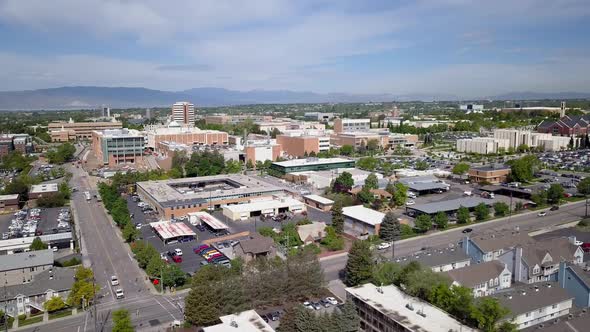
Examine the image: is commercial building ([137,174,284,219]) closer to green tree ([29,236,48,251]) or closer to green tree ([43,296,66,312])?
green tree ([29,236,48,251])

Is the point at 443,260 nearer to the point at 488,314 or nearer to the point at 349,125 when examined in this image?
the point at 488,314

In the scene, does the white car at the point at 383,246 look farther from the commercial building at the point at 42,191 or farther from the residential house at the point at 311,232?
the commercial building at the point at 42,191

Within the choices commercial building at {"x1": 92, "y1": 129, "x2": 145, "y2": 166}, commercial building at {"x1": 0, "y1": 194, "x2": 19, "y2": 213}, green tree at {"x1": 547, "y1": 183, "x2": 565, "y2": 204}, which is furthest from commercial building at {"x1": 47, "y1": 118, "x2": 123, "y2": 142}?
green tree at {"x1": 547, "y1": 183, "x2": 565, "y2": 204}

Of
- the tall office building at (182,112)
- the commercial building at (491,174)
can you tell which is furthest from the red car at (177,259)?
the tall office building at (182,112)

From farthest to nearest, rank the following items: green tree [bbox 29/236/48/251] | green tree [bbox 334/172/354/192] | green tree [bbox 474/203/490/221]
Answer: green tree [bbox 334/172/354/192]
green tree [bbox 474/203/490/221]
green tree [bbox 29/236/48/251]

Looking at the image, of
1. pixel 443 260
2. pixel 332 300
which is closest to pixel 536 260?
pixel 443 260
